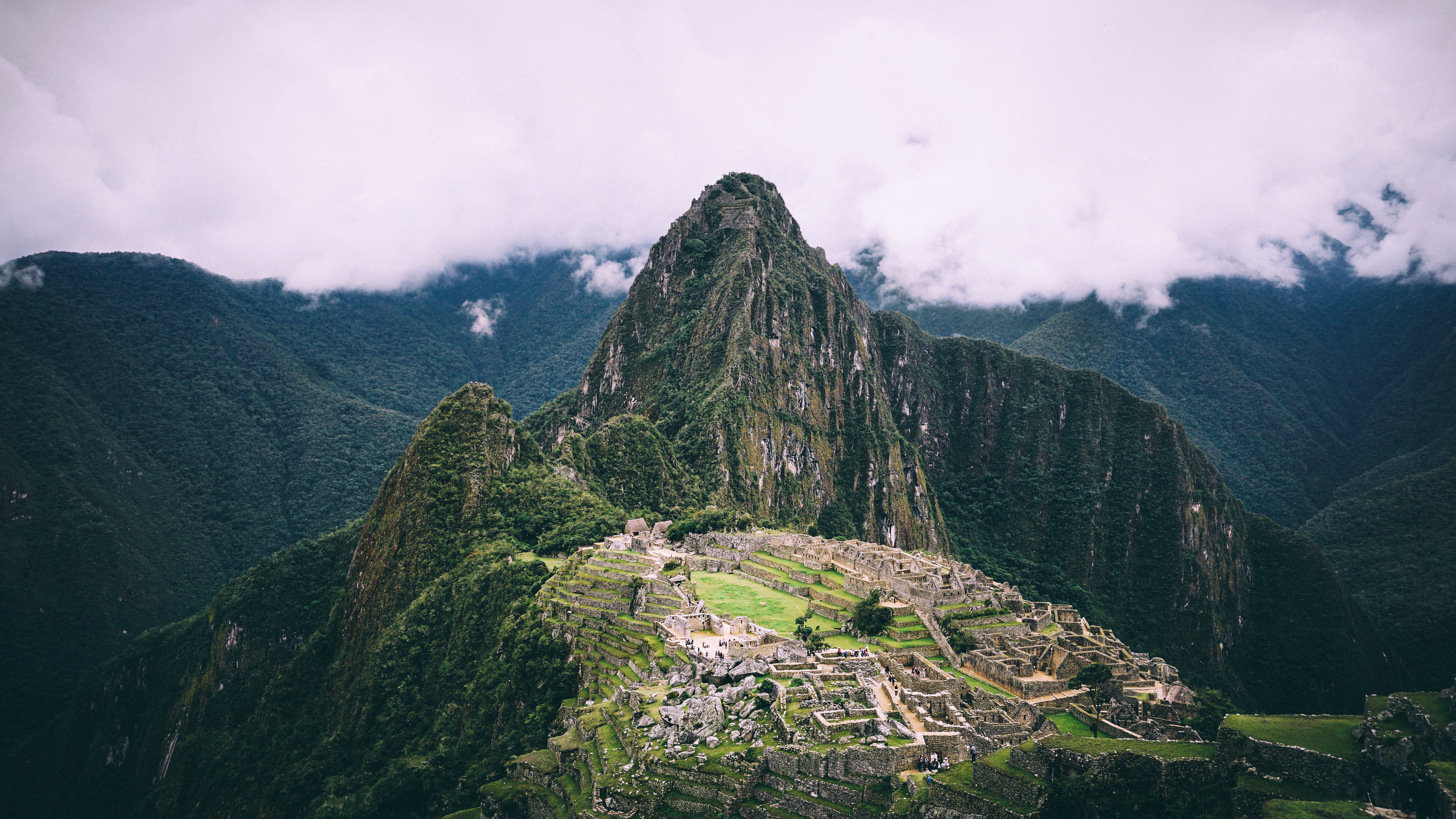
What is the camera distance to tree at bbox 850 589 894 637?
4609cm

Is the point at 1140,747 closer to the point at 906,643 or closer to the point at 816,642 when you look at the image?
the point at 816,642

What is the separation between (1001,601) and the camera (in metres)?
59.8

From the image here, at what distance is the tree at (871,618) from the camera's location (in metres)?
46.1

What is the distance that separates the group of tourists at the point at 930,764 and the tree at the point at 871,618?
23.5m

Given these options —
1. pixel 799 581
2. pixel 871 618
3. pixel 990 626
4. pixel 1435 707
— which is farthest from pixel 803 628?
pixel 1435 707

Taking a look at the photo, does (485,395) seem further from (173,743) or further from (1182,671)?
(1182,671)

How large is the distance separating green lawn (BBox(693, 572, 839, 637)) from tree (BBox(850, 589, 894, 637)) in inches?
54.0

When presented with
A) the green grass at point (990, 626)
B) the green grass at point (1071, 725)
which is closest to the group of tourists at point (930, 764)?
the green grass at point (1071, 725)

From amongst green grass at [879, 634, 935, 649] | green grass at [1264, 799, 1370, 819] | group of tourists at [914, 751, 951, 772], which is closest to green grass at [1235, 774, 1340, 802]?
green grass at [1264, 799, 1370, 819]

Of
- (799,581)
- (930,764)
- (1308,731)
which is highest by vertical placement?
(799,581)

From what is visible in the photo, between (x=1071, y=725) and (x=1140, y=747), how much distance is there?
19.7 metres

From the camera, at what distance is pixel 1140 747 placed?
62.6 ft

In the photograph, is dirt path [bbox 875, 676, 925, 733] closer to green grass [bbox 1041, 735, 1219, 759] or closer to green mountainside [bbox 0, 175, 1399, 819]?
green grass [bbox 1041, 735, 1219, 759]

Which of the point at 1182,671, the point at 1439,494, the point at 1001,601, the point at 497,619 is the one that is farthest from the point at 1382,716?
A: the point at 1439,494
